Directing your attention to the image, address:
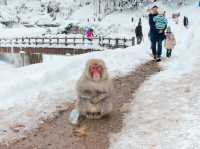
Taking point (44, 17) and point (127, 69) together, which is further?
point (44, 17)

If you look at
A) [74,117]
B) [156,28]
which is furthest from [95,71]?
[156,28]

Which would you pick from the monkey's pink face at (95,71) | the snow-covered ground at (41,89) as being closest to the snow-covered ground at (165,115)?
the monkey's pink face at (95,71)

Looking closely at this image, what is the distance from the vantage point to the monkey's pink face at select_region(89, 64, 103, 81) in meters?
9.73

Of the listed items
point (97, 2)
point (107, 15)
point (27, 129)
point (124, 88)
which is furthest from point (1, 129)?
point (97, 2)

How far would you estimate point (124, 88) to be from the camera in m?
13.1

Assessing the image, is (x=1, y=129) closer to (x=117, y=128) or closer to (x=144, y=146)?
(x=117, y=128)

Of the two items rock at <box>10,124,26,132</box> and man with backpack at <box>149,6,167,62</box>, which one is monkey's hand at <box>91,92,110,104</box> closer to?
rock at <box>10,124,26,132</box>

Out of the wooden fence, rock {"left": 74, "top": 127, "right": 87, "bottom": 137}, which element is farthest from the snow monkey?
the wooden fence

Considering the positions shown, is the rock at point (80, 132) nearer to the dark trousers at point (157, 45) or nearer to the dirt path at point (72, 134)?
the dirt path at point (72, 134)

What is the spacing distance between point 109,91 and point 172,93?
2.40 meters

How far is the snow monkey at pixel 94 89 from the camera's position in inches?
385

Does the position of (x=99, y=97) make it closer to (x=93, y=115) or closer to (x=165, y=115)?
(x=93, y=115)

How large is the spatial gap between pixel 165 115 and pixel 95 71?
64.7 inches

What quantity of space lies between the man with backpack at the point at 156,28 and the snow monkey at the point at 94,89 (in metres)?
7.81
